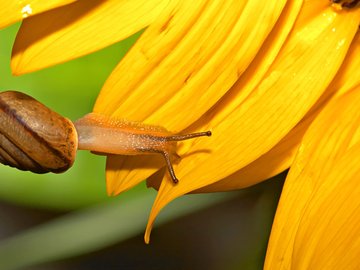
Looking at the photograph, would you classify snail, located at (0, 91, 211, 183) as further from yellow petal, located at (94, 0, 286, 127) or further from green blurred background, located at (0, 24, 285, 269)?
green blurred background, located at (0, 24, 285, 269)

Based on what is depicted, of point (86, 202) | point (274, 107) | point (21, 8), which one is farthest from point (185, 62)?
point (86, 202)

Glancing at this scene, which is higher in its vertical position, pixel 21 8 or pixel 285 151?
pixel 21 8

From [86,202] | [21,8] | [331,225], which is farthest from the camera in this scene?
[86,202]

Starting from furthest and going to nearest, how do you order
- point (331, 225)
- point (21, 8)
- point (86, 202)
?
point (86, 202) < point (331, 225) < point (21, 8)

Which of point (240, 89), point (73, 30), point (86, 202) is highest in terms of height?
point (73, 30)

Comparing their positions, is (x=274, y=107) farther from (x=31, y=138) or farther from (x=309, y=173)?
(x=31, y=138)

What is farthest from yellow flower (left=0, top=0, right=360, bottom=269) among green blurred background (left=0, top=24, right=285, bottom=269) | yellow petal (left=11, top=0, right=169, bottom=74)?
green blurred background (left=0, top=24, right=285, bottom=269)
